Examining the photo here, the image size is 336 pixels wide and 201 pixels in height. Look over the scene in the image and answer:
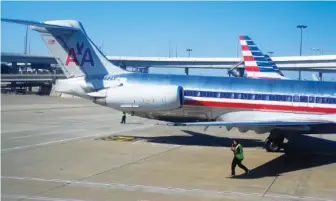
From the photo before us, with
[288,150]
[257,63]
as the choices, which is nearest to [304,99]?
[288,150]

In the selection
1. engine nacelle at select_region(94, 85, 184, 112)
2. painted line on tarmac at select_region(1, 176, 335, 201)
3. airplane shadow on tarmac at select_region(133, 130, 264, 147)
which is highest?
engine nacelle at select_region(94, 85, 184, 112)

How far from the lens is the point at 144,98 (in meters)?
21.9

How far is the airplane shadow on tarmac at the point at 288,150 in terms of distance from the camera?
636 inches

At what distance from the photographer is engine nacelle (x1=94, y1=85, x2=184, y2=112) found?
851 inches

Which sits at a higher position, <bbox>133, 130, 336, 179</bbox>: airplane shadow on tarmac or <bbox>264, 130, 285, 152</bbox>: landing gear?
<bbox>264, 130, 285, 152</bbox>: landing gear

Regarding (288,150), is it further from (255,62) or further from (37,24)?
(255,62)

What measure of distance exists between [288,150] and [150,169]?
836 centimetres

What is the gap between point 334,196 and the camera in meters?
12.2

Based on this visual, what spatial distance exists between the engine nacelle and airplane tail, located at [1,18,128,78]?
253 centimetres

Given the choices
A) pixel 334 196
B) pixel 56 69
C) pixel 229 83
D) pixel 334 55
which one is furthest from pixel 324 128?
pixel 56 69

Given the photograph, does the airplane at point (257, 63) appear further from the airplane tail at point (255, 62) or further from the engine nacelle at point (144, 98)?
the engine nacelle at point (144, 98)

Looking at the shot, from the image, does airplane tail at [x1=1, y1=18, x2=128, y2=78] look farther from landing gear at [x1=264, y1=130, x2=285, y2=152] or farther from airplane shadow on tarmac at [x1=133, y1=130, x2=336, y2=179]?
landing gear at [x1=264, y1=130, x2=285, y2=152]

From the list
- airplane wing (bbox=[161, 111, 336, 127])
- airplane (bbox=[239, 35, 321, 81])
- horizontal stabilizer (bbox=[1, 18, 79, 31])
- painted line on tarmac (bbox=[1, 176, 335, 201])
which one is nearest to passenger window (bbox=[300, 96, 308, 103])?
airplane wing (bbox=[161, 111, 336, 127])

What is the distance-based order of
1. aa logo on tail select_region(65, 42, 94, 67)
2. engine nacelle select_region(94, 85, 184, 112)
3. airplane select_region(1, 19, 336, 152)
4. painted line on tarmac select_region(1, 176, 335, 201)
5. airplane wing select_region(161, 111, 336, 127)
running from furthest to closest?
aa logo on tail select_region(65, 42, 94, 67), engine nacelle select_region(94, 85, 184, 112), airplane select_region(1, 19, 336, 152), airplane wing select_region(161, 111, 336, 127), painted line on tarmac select_region(1, 176, 335, 201)
